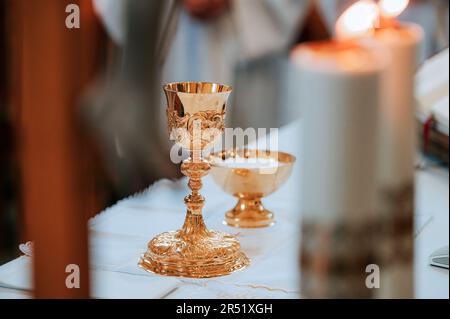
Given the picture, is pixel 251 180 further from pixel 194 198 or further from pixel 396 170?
pixel 396 170

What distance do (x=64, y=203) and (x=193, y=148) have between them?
491 mm

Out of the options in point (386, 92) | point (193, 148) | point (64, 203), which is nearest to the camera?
point (386, 92)

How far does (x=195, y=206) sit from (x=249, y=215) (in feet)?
0.58

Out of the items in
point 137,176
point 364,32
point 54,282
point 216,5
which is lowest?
point 137,176

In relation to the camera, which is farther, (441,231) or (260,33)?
(260,33)

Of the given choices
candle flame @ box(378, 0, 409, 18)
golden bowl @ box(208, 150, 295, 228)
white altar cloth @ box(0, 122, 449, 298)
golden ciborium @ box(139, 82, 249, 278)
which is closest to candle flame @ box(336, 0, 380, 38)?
candle flame @ box(378, 0, 409, 18)

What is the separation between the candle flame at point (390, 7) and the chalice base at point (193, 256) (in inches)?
16.4

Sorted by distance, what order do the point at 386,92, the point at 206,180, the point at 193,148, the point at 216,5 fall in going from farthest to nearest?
1. the point at 216,5
2. the point at 206,180
3. the point at 193,148
4. the point at 386,92

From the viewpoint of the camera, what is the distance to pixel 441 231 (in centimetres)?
99


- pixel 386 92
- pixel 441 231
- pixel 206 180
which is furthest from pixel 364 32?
pixel 206 180

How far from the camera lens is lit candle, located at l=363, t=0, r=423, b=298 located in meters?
0.23

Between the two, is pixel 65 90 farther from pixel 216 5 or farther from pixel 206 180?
pixel 216 5

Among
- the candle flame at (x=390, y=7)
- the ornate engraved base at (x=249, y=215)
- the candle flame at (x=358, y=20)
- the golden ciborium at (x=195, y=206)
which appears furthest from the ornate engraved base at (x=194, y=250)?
the candle flame at (x=358, y=20)

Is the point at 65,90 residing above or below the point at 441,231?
above
